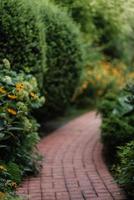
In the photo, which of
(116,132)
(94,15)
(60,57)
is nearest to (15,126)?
(116,132)

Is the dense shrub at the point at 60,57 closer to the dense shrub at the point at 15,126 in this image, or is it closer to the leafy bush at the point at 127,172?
the dense shrub at the point at 15,126

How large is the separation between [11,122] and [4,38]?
1602 millimetres

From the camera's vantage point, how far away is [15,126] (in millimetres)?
6273

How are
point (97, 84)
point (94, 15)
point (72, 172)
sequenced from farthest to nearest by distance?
point (97, 84)
point (94, 15)
point (72, 172)

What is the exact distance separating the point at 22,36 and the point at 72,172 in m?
2.16

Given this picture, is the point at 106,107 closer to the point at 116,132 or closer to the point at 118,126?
the point at 118,126

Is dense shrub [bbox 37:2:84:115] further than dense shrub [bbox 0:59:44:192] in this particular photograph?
Yes

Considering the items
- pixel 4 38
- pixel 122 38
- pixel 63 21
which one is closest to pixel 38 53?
pixel 4 38

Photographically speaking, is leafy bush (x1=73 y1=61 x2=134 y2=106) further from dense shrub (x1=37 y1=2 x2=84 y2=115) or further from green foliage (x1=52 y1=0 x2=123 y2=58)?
dense shrub (x1=37 y1=2 x2=84 y2=115)

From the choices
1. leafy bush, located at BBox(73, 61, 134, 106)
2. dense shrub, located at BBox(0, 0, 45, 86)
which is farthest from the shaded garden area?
leafy bush, located at BBox(73, 61, 134, 106)

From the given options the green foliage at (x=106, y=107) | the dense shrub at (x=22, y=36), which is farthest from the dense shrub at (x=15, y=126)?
the green foliage at (x=106, y=107)

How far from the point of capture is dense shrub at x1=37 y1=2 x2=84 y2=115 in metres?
8.81

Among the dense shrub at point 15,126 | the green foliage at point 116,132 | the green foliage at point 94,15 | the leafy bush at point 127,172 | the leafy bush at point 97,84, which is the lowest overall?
the leafy bush at point 127,172

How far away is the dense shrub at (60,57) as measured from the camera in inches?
347
